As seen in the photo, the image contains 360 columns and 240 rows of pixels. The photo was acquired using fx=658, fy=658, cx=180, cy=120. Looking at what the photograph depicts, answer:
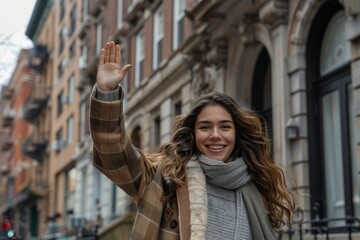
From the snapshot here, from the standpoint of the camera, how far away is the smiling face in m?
3.14

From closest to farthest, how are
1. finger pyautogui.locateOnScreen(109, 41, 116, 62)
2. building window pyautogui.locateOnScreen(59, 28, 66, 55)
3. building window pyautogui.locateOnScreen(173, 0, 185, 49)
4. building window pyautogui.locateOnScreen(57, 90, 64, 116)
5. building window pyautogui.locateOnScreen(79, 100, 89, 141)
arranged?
1. finger pyautogui.locateOnScreen(109, 41, 116, 62)
2. building window pyautogui.locateOnScreen(173, 0, 185, 49)
3. building window pyautogui.locateOnScreen(79, 100, 89, 141)
4. building window pyautogui.locateOnScreen(57, 90, 64, 116)
5. building window pyautogui.locateOnScreen(59, 28, 66, 55)

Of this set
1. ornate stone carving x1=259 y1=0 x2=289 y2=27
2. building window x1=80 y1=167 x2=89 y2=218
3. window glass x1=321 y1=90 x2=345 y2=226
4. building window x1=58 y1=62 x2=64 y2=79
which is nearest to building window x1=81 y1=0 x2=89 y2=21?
building window x1=58 y1=62 x2=64 y2=79

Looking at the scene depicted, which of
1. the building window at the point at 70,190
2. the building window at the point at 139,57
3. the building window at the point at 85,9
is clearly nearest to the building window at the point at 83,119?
the building window at the point at 70,190

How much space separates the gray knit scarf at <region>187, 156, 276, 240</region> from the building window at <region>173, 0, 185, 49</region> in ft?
52.3

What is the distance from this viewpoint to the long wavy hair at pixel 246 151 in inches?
126

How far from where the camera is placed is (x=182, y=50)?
56.0ft

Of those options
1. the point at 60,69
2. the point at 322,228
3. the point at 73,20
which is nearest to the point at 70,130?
the point at 60,69

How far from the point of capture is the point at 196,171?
9.99ft

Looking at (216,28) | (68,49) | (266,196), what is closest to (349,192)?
(216,28)

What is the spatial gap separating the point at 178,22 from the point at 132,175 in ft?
Result: 53.8

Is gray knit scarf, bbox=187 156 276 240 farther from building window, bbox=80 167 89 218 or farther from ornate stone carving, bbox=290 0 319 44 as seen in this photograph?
building window, bbox=80 167 89 218

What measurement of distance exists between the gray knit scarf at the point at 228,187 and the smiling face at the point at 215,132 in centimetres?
7

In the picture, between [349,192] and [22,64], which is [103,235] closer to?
[349,192]

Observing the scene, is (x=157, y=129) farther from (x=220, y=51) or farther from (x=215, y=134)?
(x=215, y=134)
